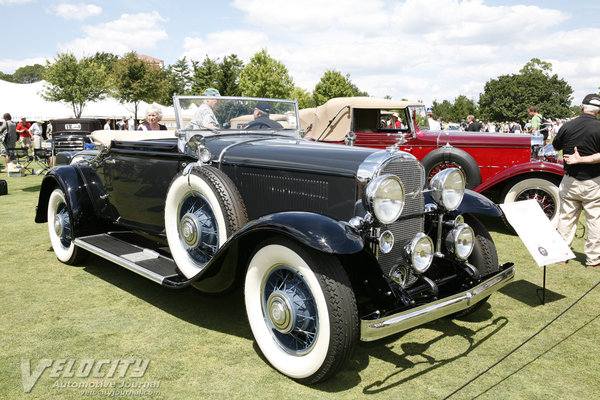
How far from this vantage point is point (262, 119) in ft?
14.9

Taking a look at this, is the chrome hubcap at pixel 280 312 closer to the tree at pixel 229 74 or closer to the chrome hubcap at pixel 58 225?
the chrome hubcap at pixel 58 225

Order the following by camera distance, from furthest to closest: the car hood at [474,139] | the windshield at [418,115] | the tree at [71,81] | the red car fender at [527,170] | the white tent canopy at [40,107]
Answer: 1. the tree at [71,81]
2. the white tent canopy at [40,107]
3. the windshield at [418,115]
4. the car hood at [474,139]
5. the red car fender at [527,170]

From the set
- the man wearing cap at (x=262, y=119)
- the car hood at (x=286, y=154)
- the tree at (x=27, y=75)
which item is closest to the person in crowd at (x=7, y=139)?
the man wearing cap at (x=262, y=119)

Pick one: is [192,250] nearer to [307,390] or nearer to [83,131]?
[307,390]

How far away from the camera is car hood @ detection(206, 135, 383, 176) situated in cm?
305

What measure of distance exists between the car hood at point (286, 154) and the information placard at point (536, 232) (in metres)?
1.61

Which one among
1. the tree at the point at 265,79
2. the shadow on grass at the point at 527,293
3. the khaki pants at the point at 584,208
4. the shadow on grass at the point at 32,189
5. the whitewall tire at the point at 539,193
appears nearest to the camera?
the shadow on grass at the point at 527,293

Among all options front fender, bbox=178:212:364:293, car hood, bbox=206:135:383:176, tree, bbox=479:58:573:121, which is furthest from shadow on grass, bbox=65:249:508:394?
tree, bbox=479:58:573:121

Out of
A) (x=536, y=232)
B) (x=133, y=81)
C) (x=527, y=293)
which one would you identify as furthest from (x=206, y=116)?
(x=133, y=81)

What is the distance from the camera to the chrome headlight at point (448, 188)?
3246 mm

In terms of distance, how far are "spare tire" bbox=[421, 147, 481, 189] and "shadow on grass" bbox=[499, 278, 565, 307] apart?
9.08 ft

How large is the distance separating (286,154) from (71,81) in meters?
33.4

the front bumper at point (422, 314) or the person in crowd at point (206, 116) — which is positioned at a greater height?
the person in crowd at point (206, 116)

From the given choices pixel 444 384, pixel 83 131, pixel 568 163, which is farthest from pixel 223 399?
pixel 83 131
